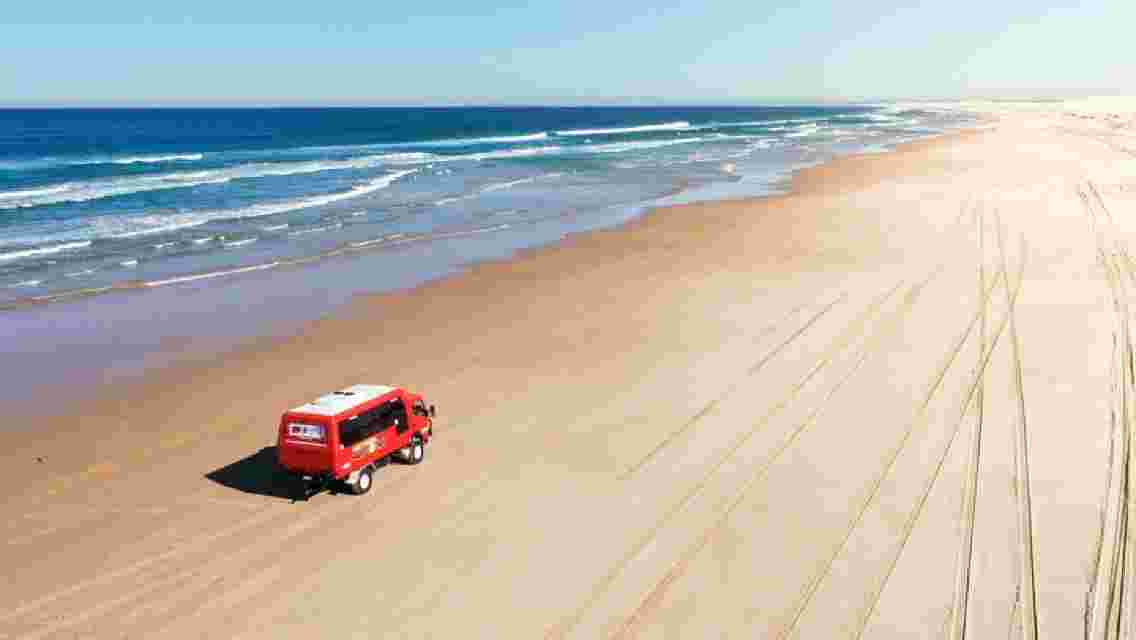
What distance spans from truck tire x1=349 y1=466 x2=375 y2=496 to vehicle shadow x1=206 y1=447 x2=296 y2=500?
1030 millimetres

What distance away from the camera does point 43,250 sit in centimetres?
3422

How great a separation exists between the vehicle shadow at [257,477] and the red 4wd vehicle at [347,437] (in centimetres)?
28

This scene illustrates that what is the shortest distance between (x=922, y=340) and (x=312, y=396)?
48.3 feet

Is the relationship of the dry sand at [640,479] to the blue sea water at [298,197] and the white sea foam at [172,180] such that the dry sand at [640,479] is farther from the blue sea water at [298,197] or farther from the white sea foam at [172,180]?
the white sea foam at [172,180]

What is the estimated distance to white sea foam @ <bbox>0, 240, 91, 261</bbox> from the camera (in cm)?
3294

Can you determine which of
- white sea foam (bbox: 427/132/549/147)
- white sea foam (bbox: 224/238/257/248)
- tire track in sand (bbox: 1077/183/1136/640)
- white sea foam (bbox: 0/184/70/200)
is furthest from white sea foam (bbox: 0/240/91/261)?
white sea foam (bbox: 427/132/549/147)

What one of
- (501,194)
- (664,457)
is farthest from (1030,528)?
(501,194)

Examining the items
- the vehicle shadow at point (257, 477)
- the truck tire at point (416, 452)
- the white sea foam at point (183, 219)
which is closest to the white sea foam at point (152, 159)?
the white sea foam at point (183, 219)

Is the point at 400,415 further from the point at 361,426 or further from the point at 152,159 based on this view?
the point at 152,159

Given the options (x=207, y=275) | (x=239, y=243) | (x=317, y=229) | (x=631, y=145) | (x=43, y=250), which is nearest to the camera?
(x=207, y=275)

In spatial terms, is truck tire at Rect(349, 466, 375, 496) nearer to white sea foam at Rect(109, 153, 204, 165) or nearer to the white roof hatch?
the white roof hatch

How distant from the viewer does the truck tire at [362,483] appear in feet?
43.8

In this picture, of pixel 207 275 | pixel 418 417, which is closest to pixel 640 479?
pixel 418 417

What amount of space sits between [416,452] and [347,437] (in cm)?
171
